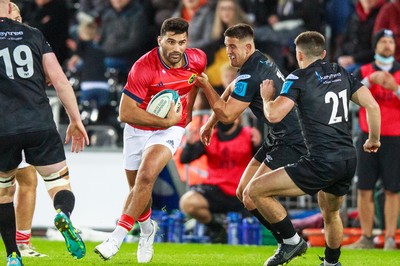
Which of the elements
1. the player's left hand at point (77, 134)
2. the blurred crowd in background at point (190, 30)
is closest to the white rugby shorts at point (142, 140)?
the player's left hand at point (77, 134)

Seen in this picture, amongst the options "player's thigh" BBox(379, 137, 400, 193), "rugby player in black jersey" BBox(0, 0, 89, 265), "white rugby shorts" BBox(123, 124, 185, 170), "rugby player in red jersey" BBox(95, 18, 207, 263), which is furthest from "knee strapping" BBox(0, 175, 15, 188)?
"player's thigh" BBox(379, 137, 400, 193)

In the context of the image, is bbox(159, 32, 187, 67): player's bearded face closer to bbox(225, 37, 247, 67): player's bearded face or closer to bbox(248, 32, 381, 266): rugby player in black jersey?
bbox(225, 37, 247, 67): player's bearded face

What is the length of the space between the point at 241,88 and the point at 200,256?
2220 millimetres

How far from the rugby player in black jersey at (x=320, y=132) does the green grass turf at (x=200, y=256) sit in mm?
1257

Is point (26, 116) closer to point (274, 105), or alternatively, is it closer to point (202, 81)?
point (274, 105)

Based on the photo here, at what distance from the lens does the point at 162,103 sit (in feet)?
33.4

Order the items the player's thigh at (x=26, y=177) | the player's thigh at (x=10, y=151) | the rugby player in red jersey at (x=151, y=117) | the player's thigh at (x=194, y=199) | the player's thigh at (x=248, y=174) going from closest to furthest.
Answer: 1. the player's thigh at (x=10, y=151)
2. the rugby player in red jersey at (x=151, y=117)
3. the player's thigh at (x=248, y=174)
4. the player's thigh at (x=26, y=177)
5. the player's thigh at (x=194, y=199)

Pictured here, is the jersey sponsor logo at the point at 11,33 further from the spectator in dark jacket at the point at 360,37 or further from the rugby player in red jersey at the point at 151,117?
the spectator in dark jacket at the point at 360,37

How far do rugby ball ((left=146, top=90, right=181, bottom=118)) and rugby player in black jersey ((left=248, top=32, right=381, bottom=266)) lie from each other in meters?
1.20

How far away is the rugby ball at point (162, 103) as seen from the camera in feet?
33.4

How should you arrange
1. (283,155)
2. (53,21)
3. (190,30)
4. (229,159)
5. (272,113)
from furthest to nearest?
(53,21), (190,30), (229,159), (283,155), (272,113)

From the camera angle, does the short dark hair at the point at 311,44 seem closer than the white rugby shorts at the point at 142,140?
Yes

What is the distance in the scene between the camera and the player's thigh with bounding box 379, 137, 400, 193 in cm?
1352

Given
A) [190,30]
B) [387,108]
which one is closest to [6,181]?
[387,108]
